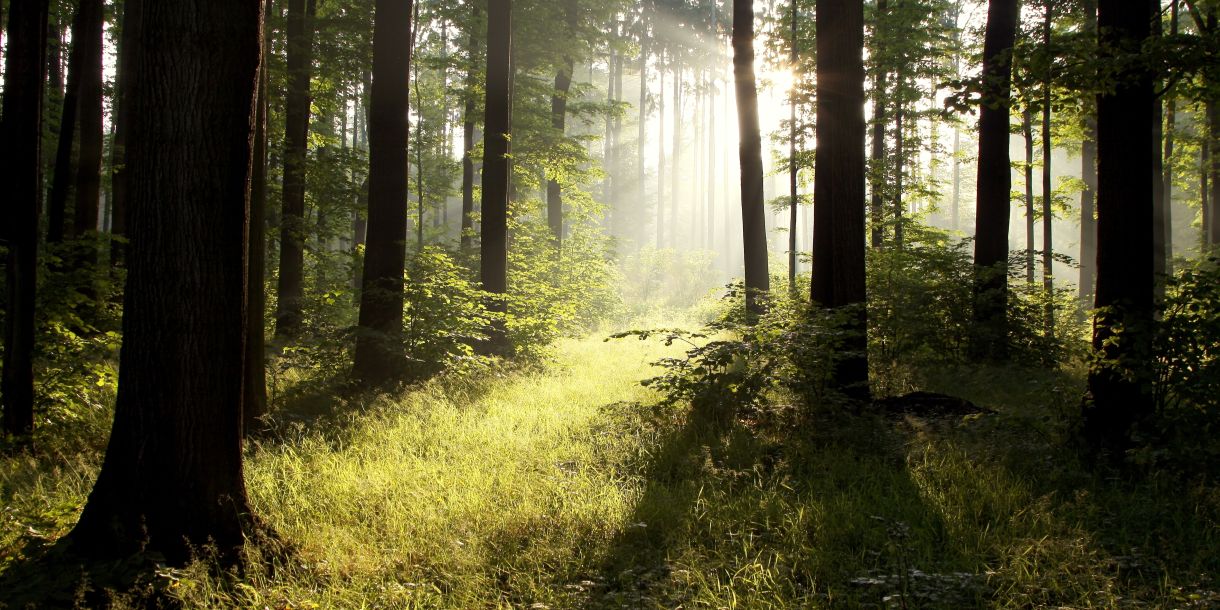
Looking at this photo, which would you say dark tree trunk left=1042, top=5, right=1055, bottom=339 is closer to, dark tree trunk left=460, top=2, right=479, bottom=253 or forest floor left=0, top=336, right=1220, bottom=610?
forest floor left=0, top=336, right=1220, bottom=610

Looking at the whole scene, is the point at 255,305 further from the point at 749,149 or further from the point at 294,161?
the point at 749,149

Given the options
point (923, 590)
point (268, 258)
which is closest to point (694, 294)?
point (268, 258)

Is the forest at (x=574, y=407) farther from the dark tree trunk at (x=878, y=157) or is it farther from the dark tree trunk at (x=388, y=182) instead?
the dark tree trunk at (x=878, y=157)

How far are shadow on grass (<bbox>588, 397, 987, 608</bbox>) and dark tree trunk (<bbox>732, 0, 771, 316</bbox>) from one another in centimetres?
710

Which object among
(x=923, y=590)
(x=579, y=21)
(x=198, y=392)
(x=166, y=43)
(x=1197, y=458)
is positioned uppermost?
(x=579, y=21)

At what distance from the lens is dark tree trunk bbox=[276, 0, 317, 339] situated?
12.2m

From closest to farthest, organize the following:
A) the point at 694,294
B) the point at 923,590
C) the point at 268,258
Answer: the point at 923,590
the point at 268,258
the point at 694,294

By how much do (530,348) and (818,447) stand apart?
7263 millimetres

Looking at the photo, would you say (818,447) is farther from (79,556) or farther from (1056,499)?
(79,556)

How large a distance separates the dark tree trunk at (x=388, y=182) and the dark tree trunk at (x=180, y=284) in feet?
18.2

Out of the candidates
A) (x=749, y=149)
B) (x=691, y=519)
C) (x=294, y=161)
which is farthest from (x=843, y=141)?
(x=294, y=161)

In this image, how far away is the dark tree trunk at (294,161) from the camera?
479 inches

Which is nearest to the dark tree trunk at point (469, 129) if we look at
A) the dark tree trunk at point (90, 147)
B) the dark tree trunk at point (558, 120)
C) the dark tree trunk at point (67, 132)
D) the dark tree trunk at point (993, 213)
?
the dark tree trunk at point (558, 120)

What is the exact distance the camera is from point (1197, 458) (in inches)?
180
